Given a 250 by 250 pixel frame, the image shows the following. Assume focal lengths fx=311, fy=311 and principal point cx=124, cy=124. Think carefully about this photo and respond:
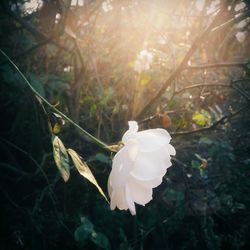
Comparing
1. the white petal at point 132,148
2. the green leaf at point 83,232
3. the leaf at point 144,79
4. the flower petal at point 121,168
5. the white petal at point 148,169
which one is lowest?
the green leaf at point 83,232

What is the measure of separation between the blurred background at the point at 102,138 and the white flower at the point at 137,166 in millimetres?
666

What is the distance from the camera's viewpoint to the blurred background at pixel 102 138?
1570 millimetres

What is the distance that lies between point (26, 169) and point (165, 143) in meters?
1.30

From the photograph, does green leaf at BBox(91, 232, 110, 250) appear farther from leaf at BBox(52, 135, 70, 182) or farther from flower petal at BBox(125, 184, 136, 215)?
leaf at BBox(52, 135, 70, 182)

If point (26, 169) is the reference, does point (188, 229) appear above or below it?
below

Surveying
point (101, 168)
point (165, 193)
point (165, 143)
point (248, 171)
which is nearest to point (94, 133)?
point (101, 168)

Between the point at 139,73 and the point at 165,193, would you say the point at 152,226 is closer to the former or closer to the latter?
the point at 165,193

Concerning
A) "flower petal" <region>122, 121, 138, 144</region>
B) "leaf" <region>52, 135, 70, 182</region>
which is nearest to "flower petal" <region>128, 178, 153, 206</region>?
"flower petal" <region>122, 121, 138, 144</region>

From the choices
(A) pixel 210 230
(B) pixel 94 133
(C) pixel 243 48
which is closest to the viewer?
(A) pixel 210 230

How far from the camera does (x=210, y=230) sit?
1.68 m

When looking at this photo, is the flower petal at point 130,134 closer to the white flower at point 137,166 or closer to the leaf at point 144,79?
the white flower at point 137,166

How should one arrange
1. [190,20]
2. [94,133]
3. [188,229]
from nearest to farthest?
[188,229]
[94,133]
[190,20]

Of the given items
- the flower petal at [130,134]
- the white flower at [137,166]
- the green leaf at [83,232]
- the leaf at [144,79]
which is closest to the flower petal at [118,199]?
the white flower at [137,166]

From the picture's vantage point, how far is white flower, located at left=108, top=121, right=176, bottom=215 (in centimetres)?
65
